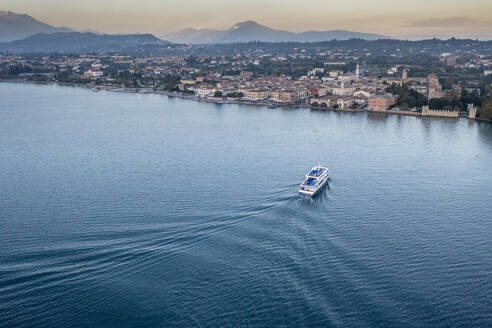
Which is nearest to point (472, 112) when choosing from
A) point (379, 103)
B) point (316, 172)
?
point (379, 103)

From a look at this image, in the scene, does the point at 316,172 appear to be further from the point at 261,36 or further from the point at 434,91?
Result: the point at 261,36

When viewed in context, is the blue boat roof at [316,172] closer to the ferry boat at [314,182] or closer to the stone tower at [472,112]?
the ferry boat at [314,182]

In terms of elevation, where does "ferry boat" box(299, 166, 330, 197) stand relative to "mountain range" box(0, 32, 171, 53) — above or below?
below

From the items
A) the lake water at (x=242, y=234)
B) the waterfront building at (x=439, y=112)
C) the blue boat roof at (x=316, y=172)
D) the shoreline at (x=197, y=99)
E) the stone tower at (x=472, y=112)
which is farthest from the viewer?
the shoreline at (x=197, y=99)

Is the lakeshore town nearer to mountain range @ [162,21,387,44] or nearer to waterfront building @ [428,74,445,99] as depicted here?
waterfront building @ [428,74,445,99]

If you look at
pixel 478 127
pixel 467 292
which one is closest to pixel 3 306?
pixel 467 292

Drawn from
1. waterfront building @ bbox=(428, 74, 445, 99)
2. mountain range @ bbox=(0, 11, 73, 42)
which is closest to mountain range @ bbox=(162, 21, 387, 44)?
mountain range @ bbox=(0, 11, 73, 42)

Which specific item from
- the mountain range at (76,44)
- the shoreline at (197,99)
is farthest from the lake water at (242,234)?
the mountain range at (76,44)

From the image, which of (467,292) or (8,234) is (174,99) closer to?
(8,234)
